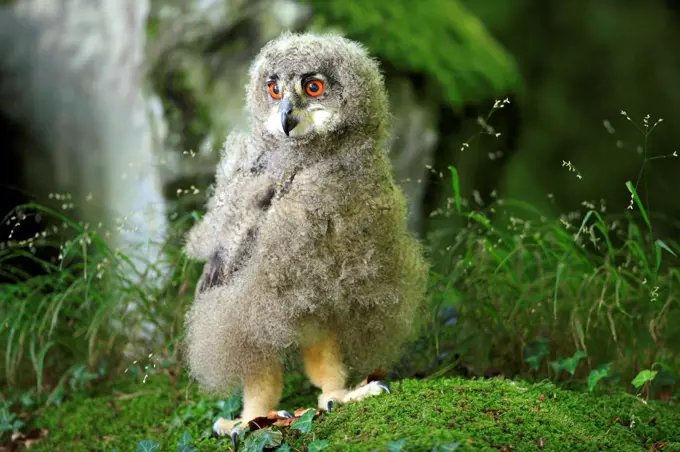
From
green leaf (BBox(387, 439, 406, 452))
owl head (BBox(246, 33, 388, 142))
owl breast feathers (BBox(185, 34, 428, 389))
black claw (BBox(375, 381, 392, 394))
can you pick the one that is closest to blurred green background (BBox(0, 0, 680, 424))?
black claw (BBox(375, 381, 392, 394))

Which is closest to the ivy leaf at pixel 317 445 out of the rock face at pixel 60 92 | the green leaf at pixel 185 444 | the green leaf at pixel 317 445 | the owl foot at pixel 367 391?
the green leaf at pixel 317 445

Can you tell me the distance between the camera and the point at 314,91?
2.39 meters

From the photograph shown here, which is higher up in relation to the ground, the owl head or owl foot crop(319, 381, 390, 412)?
the owl head

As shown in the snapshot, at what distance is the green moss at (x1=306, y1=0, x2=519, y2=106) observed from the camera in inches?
179

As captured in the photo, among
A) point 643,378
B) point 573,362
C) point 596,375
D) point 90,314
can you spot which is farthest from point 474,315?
point 90,314

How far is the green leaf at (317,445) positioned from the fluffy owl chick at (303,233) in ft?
1.18

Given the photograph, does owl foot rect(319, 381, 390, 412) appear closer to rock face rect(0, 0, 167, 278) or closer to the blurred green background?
the blurred green background

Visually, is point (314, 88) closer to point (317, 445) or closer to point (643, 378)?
point (317, 445)

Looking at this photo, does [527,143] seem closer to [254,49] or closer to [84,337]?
[254,49]

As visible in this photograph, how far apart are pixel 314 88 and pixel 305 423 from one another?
1.08 metres

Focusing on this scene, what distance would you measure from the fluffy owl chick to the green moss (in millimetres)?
2040

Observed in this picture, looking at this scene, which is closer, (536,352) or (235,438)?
(235,438)

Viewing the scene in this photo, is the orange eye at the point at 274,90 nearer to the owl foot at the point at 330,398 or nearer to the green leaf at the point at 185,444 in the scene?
the owl foot at the point at 330,398

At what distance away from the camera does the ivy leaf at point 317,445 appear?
7.43ft
